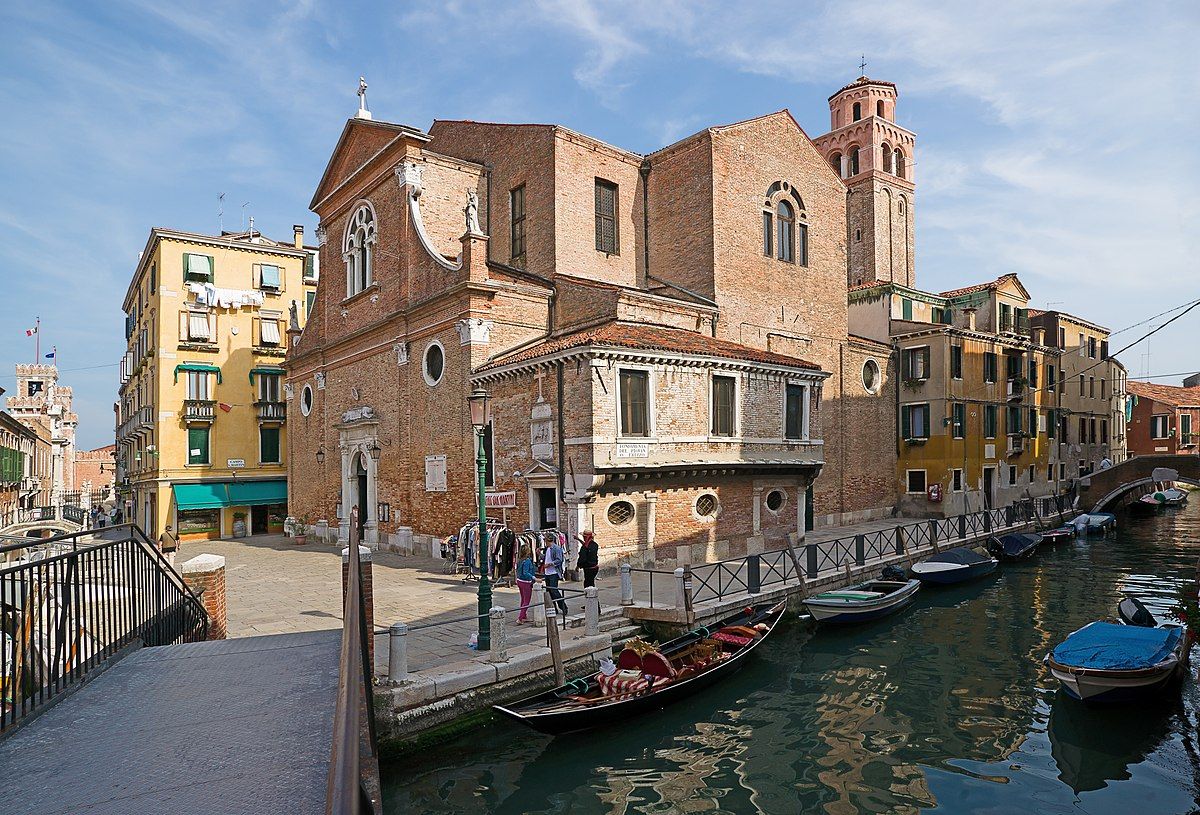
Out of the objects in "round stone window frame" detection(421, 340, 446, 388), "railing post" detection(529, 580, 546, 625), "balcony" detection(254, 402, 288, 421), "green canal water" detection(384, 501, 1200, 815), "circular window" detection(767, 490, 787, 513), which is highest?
"round stone window frame" detection(421, 340, 446, 388)

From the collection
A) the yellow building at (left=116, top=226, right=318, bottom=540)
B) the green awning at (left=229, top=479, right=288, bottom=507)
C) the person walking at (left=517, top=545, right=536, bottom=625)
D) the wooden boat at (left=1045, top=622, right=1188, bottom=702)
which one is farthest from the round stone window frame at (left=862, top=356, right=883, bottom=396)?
the green awning at (left=229, top=479, right=288, bottom=507)

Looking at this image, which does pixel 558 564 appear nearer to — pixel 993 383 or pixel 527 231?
pixel 527 231

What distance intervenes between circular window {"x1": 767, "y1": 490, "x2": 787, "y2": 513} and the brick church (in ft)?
0.29

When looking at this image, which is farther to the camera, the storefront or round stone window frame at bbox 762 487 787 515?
the storefront

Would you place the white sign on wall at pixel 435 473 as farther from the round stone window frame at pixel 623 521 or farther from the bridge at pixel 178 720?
the bridge at pixel 178 720

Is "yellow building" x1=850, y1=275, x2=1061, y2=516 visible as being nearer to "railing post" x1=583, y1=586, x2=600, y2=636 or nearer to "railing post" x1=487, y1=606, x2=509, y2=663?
"railing post" x1=583, y1=586, x2=600, y2=636

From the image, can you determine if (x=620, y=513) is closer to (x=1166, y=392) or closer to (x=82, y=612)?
(x=82, y=612)

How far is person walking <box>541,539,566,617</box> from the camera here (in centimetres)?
1191

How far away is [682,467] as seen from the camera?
16.5 m

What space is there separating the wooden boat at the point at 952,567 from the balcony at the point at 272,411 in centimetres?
2679

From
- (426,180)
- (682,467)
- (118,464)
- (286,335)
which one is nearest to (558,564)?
(682,467)

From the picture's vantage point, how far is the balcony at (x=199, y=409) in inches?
1180

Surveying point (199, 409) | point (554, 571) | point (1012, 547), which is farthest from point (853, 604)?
point (199, 409)

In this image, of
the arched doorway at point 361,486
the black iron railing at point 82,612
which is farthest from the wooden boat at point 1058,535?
the black iron railing at point 82,612
